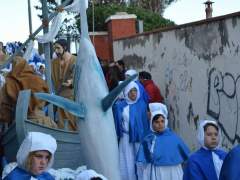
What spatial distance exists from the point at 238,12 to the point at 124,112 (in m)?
2.07

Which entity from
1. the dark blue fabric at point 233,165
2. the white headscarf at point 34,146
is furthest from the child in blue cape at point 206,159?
the dark blue fabric at point 233,165

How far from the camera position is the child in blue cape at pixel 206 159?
590 cm

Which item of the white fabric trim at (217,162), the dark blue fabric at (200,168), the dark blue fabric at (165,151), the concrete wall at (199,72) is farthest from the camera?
the concrete wall at (199,72)

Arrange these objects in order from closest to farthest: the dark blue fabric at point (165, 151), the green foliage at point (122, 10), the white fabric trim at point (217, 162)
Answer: the white fabric trim at point (217, 162) < the dark blue fabric at point (165, 151) < the green foliage at point (122, 10)

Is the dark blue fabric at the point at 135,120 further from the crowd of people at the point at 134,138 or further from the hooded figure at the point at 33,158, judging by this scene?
the hooded figure at the point at 33,158

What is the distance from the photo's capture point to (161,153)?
7789 millimetres

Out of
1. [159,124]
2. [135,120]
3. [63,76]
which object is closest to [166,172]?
[159,124]

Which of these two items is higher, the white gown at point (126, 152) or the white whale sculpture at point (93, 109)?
the white whale sculpture at point (93, 109)

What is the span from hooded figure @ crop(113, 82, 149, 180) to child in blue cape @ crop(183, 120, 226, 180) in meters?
2.83

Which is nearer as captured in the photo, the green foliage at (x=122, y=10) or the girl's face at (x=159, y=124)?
the girl's face at (x=159, y=124)

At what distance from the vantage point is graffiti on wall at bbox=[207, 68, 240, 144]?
29.4 ft

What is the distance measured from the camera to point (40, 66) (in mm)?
13609

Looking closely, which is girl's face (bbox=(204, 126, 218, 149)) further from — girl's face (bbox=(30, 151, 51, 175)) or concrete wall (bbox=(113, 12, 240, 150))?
concrete wall (bbox=(113, 12, 240, 150))

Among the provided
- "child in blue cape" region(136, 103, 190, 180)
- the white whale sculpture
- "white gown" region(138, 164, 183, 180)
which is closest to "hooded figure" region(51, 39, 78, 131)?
"child in blue cape" region(136, 103, 190, 180)
